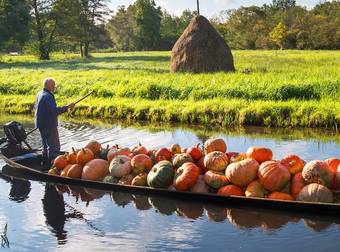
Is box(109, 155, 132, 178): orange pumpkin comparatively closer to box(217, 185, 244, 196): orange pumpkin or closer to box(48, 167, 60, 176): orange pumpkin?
box(48, 167, 60, 176): orange pumpkin

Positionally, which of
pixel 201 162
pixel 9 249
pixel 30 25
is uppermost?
pixel 30 25

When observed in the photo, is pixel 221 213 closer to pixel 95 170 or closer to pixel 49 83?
pixel 95 170

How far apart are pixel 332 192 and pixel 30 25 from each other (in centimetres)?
5181

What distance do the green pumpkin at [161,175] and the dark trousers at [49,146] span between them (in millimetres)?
3028

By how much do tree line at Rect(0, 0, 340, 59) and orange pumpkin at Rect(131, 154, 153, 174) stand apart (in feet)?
150

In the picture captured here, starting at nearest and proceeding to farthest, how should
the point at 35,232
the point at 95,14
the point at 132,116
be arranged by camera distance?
1. the point at 35,232
2. the point at 132,116
3. the point at 95,14

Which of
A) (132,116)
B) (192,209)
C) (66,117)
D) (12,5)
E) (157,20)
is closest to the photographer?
(192,209)

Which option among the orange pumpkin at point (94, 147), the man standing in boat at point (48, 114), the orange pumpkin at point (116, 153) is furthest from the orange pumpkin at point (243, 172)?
the man standing in boat at point (48, 114)

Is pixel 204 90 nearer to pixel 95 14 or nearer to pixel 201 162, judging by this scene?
pixel 201 162

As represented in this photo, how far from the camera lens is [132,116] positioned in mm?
18297

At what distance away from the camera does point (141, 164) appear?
9844 millimetres

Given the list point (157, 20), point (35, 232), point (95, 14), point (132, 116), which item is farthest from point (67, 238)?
point (157, 20)

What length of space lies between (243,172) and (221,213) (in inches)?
28.0

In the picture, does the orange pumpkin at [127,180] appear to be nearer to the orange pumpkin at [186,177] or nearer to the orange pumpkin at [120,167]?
the orange pumpkin at [120,167]
